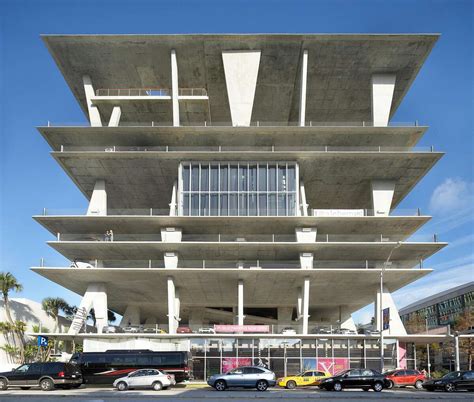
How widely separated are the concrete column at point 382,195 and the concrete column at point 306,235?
6.68 meters

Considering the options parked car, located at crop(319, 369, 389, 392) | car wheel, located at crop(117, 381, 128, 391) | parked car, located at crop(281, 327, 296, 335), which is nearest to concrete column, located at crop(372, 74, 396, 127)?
parked car, located at crop(281, 327, 296, 335)

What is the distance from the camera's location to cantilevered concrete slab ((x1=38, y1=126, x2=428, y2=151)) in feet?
165

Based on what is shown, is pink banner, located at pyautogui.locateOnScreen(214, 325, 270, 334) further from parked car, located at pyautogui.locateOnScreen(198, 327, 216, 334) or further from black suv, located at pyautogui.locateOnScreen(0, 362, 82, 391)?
black suv, located at pyautogui.locateOnScreen(0, 362, 82, 391)

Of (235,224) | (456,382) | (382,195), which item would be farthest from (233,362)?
(382,195)

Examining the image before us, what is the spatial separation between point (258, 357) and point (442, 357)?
64441 millimetres

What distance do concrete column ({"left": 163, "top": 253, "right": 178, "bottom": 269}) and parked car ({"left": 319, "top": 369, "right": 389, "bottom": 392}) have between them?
20720 mm

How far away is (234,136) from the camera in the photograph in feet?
168

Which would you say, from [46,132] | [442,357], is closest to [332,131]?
[46,132]

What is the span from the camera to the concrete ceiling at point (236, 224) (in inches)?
1934

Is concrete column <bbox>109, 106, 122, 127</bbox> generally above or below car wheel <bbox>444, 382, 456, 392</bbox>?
above

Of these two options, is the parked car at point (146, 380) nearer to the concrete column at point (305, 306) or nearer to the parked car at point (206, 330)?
the parked car at point (206, 330)

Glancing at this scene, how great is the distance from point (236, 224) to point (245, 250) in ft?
8.77

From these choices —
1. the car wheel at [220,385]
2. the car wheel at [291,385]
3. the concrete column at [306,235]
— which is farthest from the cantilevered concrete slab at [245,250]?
the car wheel at [220,385]

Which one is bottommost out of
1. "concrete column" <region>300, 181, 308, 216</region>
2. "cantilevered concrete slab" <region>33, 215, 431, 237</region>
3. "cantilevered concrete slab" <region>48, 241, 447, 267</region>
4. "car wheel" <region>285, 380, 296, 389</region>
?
"car wheel" <region>285, 380, 296, 389</region>
